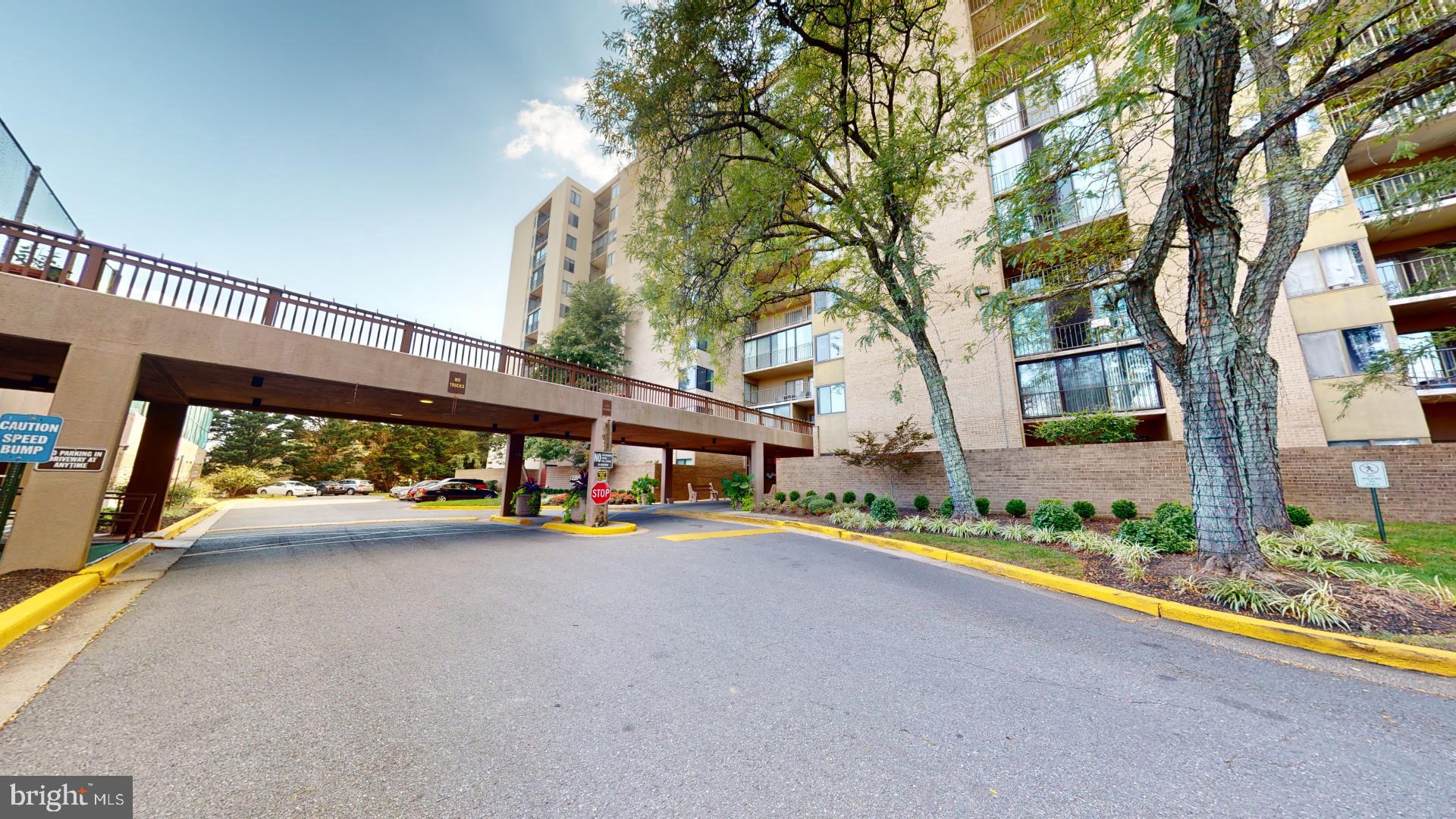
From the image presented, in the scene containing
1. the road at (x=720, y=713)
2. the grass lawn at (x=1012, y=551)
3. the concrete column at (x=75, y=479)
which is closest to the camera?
the road at (x=720, y=713)

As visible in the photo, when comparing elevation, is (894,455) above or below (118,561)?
above

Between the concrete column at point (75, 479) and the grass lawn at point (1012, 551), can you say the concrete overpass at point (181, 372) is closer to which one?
the concrete column at point (75, 479)

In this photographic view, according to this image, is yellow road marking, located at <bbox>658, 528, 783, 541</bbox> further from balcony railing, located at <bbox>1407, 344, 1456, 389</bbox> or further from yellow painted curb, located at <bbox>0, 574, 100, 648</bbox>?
balcony railing, located at <bbox>1407, 344, 1456, 389</bbox>

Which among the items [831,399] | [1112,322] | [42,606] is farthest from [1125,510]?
[42,606]

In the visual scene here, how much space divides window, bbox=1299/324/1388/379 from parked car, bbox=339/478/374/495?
47.4m

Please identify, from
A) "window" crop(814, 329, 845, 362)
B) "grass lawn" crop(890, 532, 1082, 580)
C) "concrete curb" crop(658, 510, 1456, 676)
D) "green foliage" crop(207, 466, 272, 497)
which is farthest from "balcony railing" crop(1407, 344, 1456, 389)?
"green foliage" crop(207, 466, 272, 497)

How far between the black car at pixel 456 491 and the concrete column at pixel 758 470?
1804cm

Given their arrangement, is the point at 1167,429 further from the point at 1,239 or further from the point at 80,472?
the point at 1,239

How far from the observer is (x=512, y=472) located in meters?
16.5

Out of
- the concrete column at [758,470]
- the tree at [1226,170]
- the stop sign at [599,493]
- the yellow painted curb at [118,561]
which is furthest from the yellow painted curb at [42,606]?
the concrete column at [758,470]

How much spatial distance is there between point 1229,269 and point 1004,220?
11.8 feet

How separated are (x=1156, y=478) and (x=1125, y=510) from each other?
5.01 ft

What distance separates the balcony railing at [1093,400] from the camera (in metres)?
13.9

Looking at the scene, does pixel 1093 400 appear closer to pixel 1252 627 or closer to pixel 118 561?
pixel 1252 627
